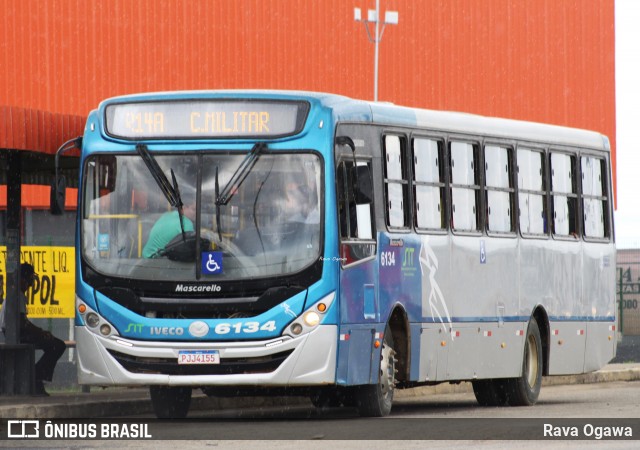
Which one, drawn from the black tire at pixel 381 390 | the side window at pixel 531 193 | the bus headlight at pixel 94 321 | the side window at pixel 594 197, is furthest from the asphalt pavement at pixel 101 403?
the side window at pixel 531 193

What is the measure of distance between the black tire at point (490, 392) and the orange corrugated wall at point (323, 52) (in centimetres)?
1772

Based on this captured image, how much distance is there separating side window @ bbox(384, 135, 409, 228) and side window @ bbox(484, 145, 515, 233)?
1933mm

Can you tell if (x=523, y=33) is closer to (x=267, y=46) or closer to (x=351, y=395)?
(x=267, y=46)

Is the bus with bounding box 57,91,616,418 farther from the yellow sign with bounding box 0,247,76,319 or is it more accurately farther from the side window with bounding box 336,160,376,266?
the yellow sign with bounding box 0,247,76,319

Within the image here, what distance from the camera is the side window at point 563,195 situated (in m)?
20.0

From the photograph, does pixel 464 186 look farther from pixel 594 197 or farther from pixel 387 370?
pixel 594 197

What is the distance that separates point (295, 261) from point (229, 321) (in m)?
0.80

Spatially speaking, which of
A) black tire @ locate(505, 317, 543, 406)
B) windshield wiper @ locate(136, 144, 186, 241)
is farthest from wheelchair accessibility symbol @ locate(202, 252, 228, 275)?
black tire @ locate(505, 317, 543, 406)

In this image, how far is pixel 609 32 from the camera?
51031mm

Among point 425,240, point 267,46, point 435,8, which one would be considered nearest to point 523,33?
point 435,8

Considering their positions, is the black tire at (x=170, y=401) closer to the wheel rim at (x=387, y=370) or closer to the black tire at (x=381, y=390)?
the black tire at (x=381, y=390)

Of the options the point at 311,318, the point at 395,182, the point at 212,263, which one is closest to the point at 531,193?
the point at 395,182

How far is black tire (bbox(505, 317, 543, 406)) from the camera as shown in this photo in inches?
758

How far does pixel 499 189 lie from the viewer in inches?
736
